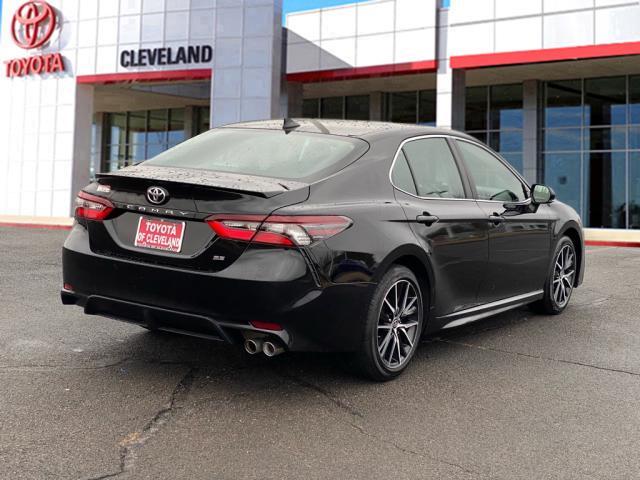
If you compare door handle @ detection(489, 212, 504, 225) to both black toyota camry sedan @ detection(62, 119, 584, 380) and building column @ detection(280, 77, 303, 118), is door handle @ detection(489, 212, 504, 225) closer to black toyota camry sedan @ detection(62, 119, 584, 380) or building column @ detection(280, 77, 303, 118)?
black toyota camry sedan @ detection(62, 119, 584, 380)

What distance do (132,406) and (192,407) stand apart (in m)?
0.32

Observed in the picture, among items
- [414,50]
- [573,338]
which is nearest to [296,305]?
[573,338]

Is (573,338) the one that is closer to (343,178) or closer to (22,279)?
(343,178)

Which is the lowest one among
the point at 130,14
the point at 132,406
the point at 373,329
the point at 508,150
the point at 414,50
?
the point at 132,406

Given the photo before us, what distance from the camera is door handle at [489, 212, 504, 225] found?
513 centimetres

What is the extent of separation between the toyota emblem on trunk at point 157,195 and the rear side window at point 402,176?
4.69ft

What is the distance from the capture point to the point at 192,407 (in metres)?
3.68

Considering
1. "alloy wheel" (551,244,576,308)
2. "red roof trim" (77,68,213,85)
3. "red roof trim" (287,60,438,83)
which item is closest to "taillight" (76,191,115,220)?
"alloy wheel" (551,244,576,308)

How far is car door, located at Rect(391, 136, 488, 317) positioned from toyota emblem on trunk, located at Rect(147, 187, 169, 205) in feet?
4.70

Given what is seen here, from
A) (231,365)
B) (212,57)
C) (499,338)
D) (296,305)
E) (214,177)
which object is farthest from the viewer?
(212,57)

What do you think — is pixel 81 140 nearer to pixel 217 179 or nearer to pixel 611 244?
pixel 611 244

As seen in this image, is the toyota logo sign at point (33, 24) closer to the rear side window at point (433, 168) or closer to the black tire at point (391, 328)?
the rear side window at point (433, 168)

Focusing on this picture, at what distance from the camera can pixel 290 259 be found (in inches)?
141

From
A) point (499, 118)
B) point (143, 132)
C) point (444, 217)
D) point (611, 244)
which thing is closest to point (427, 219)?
point (444, 217)
